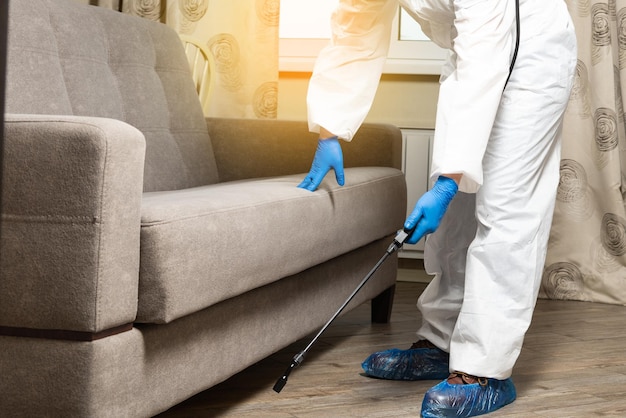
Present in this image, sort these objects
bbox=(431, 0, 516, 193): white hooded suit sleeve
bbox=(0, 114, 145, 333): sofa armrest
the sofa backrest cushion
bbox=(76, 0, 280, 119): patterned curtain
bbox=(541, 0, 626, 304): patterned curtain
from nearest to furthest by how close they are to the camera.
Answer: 1. bbox=(0, 114, 145, 333): sofa armrest
2. bbox=(431, 0, 516, 193): white hooded suit sleeve
3. the sofa backrest cushion
4. bbox=(541, 0, 626, 304): patterned curtain
5. bbox=(76, 0, 280, 119): patterned curtain

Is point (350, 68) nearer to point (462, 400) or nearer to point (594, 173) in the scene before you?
point (462, 400)

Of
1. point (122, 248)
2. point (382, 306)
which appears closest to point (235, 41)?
point (382, 306)

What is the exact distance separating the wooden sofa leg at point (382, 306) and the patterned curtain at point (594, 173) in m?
0.84

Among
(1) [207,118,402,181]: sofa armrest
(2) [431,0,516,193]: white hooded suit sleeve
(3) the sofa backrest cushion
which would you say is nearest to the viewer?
(2) [431,0,516,193]: white hooded suit sleeve

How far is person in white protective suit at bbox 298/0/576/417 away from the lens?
145cm

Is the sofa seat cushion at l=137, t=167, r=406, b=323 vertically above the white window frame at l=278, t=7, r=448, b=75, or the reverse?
the white window frame at l=278, t=7, r=448, b=75

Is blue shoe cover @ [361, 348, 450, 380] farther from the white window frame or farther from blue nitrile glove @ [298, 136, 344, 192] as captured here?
the white window frame

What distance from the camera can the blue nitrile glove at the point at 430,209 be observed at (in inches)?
56.7

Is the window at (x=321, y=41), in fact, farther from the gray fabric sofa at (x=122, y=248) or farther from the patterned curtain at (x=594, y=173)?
the gray fabric sofa at (x=122, y=248)

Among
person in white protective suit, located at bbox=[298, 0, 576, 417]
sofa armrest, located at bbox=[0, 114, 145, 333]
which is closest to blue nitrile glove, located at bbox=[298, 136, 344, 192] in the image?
person in white protective suit, located at bbox=[298, 0, 576, 417]

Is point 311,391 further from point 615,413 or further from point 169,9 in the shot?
point 169,9

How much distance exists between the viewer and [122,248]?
1023mm

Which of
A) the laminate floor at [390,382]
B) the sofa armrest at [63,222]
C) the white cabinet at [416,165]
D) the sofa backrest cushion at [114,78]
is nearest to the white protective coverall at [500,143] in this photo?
the laminate floor at [390,382]

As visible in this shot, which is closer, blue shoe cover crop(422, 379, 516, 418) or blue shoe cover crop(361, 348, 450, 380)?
blue shoe cover crop(422, 379, 516, 418)
